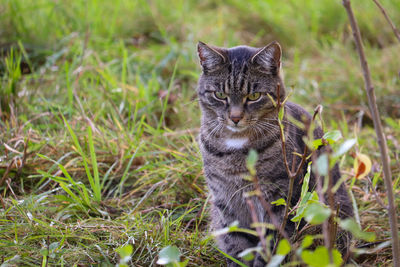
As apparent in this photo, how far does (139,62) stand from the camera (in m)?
3.77

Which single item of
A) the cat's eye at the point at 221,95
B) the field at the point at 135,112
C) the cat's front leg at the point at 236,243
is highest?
the cat's eye at the point at 221,95

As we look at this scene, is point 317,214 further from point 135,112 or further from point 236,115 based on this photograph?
point 135,112

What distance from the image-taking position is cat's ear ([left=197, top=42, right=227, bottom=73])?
2.07 metres

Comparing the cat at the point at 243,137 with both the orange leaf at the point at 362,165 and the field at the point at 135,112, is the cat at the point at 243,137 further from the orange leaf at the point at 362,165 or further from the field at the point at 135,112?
the orange leaf at the point at 362,165

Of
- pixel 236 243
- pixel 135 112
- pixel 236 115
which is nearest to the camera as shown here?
pixel 236 115

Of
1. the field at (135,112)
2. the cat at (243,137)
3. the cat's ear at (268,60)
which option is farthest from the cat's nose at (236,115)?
the field at (135,112)

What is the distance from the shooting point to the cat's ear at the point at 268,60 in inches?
78.1

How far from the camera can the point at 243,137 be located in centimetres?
202

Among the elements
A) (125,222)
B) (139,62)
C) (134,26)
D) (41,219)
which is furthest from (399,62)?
(41,219)

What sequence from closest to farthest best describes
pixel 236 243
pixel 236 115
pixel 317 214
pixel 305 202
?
pixel 317 214 < pixel 305 202 < pixel 236 115 < pixel 236 243

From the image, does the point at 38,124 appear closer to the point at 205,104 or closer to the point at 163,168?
the point at 163,168

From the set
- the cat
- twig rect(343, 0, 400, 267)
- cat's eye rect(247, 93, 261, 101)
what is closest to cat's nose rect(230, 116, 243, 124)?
the cat

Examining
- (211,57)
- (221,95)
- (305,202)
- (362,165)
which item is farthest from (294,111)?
(362,165)

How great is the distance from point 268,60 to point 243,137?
35 cm
